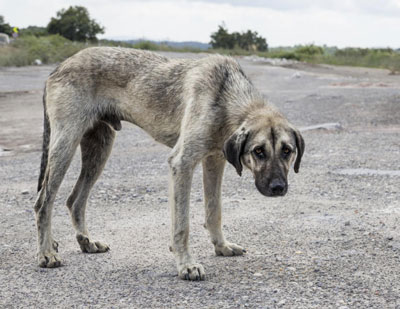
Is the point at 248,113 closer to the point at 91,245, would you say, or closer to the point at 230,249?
the point at 230,249

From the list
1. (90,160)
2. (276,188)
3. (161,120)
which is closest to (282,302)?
(276,188)

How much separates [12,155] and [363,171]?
20.0ft

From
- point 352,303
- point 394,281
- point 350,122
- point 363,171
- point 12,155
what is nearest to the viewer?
point 352,303

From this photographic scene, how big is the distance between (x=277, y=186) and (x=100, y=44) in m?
47.5

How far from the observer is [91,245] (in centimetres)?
557

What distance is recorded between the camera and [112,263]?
5246 mm

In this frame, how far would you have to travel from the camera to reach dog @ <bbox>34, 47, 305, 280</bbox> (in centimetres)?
488

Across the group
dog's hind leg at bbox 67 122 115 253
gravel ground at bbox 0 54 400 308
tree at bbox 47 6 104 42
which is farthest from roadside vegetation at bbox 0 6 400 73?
dog's hind leg at bbox 67 122 115 253

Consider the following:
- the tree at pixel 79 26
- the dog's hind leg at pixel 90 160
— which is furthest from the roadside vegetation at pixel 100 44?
the dog's hind leg at pixel 90 160

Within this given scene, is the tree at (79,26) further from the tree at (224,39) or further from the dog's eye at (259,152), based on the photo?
the dog's eye at (259,152)

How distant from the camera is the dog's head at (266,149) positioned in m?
4.38

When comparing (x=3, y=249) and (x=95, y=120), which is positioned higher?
(x=95, y=120)

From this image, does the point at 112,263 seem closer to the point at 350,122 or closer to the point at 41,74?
the point at 350,122

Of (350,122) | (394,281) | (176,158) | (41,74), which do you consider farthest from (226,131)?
(41,74)
